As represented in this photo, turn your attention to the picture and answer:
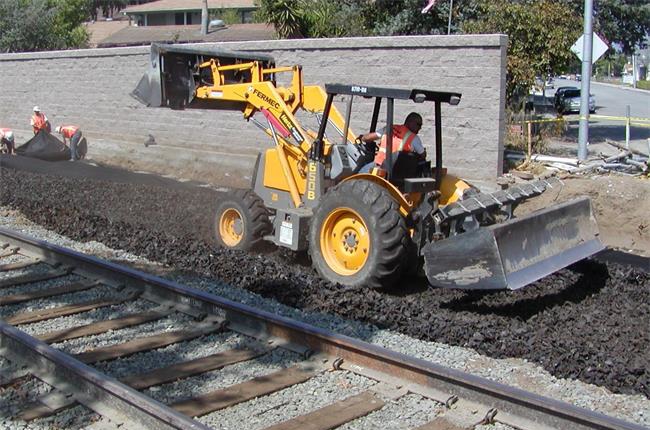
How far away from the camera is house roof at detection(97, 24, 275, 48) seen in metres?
49.8

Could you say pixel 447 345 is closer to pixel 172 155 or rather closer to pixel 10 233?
pixel 10 233

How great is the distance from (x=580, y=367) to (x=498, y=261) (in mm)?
1421

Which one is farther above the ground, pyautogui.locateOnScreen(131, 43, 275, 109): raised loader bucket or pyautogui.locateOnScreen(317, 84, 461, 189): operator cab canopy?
pyautogui.locateOnScreen(131, 43, 275, 109): raised loader bucket

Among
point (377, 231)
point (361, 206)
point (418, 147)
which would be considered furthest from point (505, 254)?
point (418, 147)

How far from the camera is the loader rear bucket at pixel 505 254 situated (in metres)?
7.76

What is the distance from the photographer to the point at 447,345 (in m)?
7.34

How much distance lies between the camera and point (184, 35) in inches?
2168

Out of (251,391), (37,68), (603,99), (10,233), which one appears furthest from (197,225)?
(603,99)

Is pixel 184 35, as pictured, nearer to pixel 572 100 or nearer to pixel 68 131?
pixel 572 100

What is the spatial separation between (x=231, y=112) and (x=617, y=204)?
9.03 meters

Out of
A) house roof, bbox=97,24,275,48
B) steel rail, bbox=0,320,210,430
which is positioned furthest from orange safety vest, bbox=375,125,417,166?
house roof, bbox=97,24,275,48

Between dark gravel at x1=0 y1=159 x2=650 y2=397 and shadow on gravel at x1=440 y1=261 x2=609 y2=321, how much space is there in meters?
0.01

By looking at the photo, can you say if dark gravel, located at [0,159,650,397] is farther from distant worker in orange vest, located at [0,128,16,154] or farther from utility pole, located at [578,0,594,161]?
distant worker in orange vest, located at [0,128,16,154]

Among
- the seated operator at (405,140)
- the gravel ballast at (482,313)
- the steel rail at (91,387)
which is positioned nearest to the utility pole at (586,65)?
the gravel ballast at (482,313)
